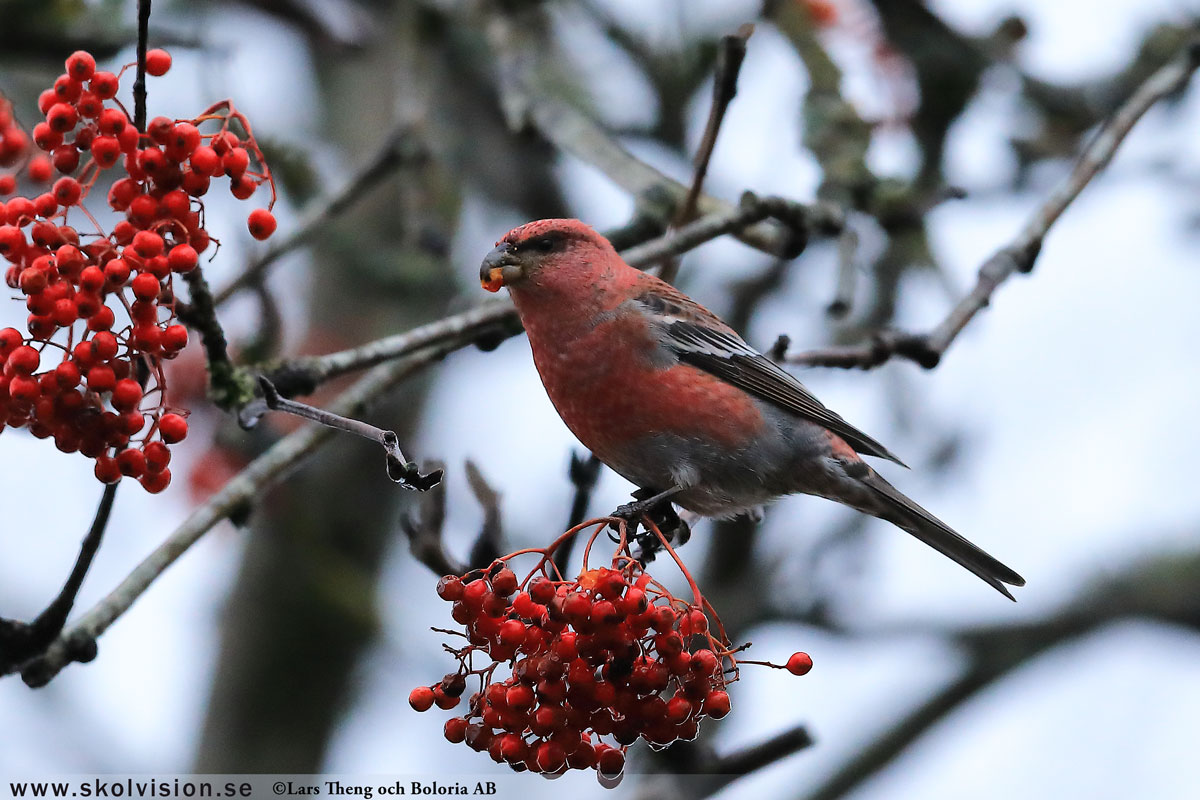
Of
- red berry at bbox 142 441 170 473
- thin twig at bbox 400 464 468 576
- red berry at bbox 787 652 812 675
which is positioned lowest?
red berry at bbox 787 652 812 675

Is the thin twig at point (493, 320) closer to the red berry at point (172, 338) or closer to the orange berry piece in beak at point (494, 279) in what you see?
the orange berry piece in beak at point (494, 279)

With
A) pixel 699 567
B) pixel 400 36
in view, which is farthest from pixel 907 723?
pixel 400 36

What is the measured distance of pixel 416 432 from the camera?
6.81m

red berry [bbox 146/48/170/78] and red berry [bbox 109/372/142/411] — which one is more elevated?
red berry [bbox 146/48/170/78]

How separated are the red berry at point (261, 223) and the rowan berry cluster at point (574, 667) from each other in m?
0.81

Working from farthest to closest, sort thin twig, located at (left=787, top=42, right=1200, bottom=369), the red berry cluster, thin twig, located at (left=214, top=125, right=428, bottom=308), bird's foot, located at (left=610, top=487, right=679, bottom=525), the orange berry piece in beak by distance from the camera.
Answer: thin twig, located at (left=214, top=125, right=428, bottom=308) → thin twig, located at (left=787, top=42, right=1200, bottom=369) → the orange berry piece in beak → bird's foot, located at (left=610, top=487, right=679, bottom=525) → the red berry cluster

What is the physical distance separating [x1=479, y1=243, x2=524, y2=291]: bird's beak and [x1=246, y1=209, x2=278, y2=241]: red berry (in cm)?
107

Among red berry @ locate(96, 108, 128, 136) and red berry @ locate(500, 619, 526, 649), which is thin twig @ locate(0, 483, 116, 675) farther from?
red berry @ locate(500, 619, 526, 649)

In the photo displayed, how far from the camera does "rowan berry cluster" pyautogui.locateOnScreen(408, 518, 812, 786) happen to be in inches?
88.4

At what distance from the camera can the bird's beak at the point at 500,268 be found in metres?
3.39

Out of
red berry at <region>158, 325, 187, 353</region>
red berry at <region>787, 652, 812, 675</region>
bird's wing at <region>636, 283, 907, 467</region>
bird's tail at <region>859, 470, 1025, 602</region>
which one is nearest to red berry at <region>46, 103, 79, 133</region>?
red berry at <region>158, 325, 187, 353</region>

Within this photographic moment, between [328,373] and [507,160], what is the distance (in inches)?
162

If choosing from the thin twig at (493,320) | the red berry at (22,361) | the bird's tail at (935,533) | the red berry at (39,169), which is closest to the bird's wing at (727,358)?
the bird's tail at (935,533)

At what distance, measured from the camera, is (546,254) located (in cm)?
362
